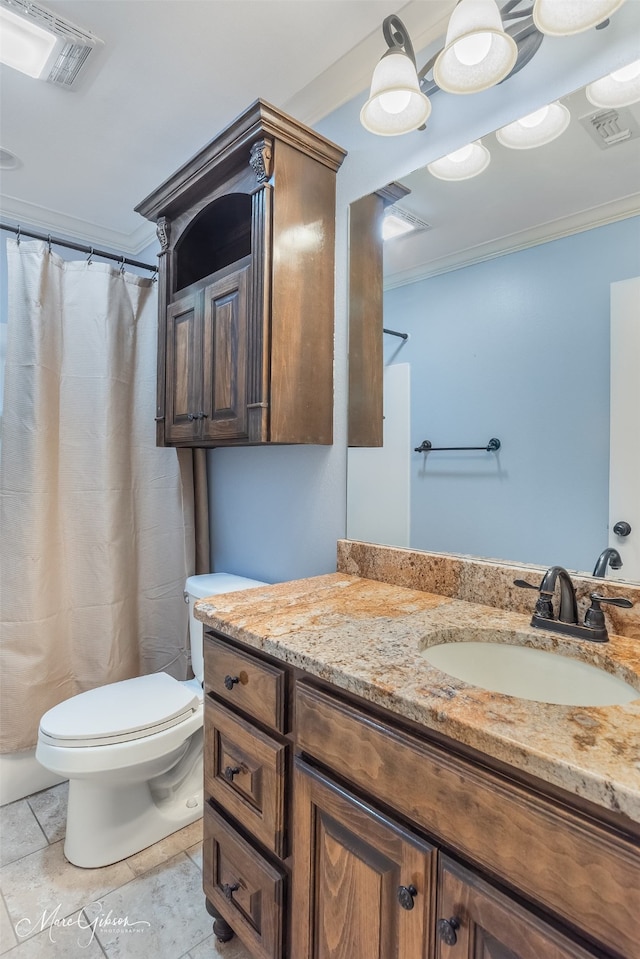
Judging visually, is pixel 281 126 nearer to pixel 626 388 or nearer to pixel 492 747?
pixel 626 388

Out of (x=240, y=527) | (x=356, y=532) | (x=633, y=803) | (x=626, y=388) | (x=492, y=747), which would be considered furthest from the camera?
(x=240, y=527)

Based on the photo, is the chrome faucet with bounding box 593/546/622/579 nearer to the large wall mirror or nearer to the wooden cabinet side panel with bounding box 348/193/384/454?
the large wall mirror

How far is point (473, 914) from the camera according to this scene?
0.63 metres

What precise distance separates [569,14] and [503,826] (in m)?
1.38

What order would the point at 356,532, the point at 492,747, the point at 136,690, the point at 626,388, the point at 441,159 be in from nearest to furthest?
the point at 492,747 → the point at 626,388 → the point at 441,159 → the point at 356,532 → the point at 136,690

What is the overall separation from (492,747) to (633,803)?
0.15m

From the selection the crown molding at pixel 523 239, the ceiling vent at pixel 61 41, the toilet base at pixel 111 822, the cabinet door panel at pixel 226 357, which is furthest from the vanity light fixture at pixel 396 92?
the toilet base at pixel 111 822

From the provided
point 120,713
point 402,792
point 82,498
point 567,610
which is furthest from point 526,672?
point 82,498

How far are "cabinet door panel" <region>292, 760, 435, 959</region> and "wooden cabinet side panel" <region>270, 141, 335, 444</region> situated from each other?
88 centimetres

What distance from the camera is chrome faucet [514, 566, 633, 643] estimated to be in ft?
3.08

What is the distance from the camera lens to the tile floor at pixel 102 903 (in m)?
1.23

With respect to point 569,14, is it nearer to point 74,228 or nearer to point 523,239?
point 523,239

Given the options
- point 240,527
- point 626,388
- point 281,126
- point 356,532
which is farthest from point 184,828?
point 281,126

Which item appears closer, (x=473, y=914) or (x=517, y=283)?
(x=473, y=914)
